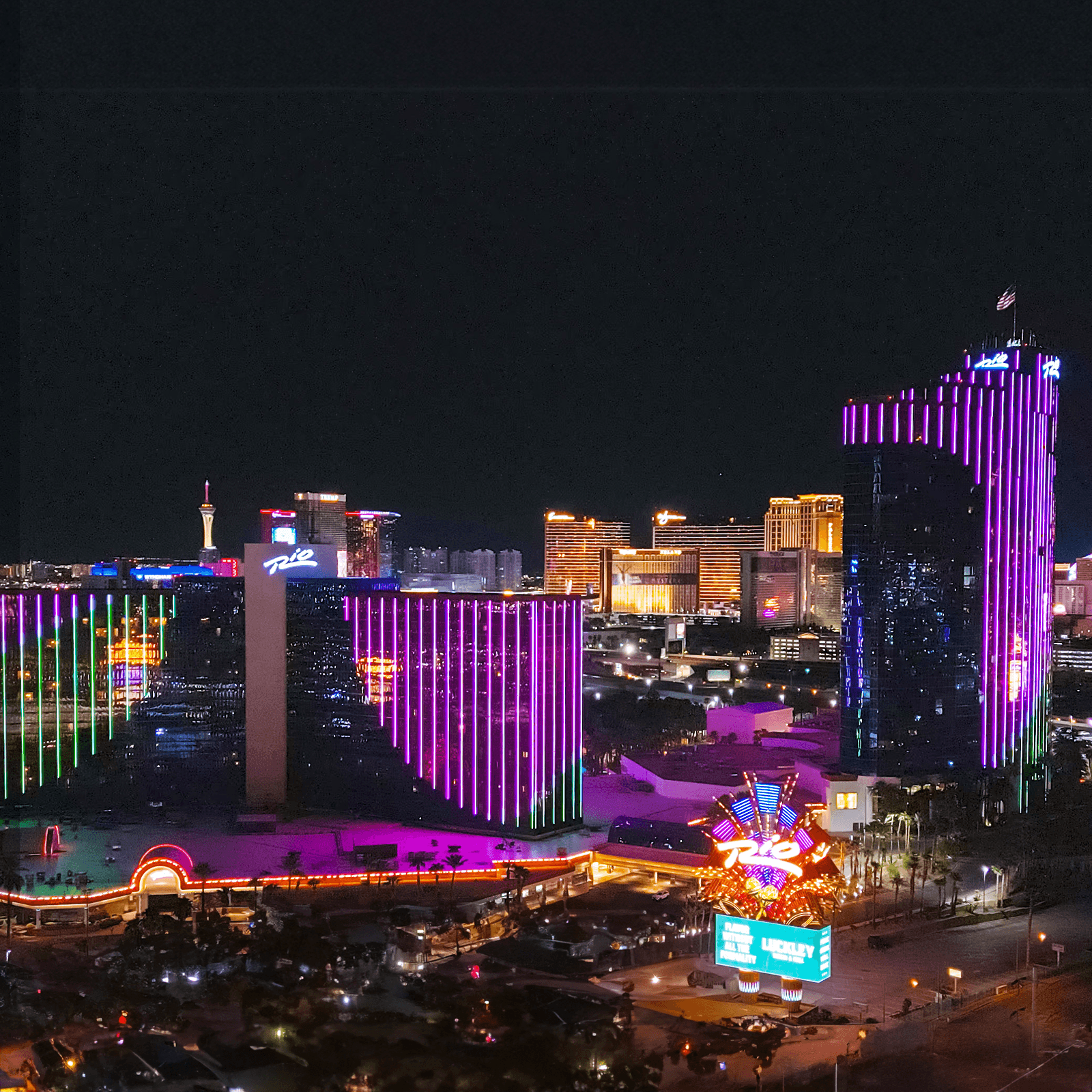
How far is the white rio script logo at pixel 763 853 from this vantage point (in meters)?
38.1

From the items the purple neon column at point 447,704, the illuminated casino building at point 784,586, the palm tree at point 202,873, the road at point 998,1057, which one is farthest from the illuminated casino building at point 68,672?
the illuminated casino building at point 784,586

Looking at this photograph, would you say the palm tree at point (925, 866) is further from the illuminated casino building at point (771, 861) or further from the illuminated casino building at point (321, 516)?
the illuminated casino building at point (321, 516)

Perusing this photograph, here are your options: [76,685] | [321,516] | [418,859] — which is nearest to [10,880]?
[418,859]

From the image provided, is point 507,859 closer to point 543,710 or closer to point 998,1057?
point 543,710

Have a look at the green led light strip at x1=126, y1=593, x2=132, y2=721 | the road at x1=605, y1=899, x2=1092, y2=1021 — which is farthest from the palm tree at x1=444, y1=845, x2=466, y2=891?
the green led light strip at x1=126, y1=593, x2=132, y2=721

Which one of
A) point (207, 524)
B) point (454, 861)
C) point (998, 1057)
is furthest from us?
point (207, 524)

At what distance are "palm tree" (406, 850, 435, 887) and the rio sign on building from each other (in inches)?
551

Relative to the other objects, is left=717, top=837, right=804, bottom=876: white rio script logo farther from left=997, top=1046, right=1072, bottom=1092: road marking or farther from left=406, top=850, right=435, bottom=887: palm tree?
left=406, top=850, right=435, bottom=887: palm tree

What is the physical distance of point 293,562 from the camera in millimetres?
60906

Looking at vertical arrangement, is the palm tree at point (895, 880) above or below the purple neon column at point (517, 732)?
below

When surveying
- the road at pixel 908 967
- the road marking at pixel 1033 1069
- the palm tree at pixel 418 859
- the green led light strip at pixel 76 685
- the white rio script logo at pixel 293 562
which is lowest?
the road marking at pixel 1033 1069

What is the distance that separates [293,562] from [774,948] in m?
30.4

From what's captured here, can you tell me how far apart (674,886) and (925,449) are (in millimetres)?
26091

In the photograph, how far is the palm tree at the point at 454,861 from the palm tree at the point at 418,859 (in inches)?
23.8
